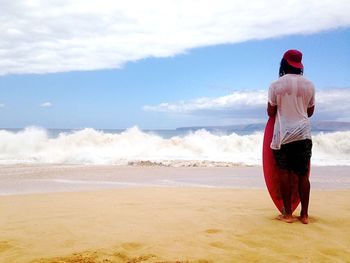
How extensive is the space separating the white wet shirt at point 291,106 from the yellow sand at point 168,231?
886 mm

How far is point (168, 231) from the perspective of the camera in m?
3.87

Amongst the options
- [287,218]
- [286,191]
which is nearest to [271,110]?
[286,191]

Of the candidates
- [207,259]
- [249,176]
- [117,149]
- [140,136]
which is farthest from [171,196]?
[140,136]

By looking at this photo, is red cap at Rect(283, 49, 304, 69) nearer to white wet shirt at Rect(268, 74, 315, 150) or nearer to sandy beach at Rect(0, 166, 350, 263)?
white wet shirt at Rect(268, 74, 315, 150)

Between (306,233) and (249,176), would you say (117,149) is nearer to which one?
(249,176)

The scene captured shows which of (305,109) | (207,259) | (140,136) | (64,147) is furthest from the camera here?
(140,136)

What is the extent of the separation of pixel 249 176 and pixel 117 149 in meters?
12.0

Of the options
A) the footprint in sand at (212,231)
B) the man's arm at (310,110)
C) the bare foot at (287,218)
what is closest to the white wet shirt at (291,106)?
the man's arm at (310,110)

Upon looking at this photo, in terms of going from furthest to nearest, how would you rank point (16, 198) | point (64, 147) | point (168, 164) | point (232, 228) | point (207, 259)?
point (64, 147), point (168, 164), point (16, 198), point (232, 228), point (207, 259)

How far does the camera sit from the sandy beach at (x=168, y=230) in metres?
3.21

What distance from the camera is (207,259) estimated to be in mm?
3070

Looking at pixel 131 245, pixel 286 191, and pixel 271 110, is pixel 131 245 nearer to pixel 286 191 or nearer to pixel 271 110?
pixel 286 191

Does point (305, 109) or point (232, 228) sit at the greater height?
point (305, 109)

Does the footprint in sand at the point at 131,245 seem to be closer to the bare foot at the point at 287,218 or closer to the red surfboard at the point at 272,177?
the bare foot at the point at 287,218
